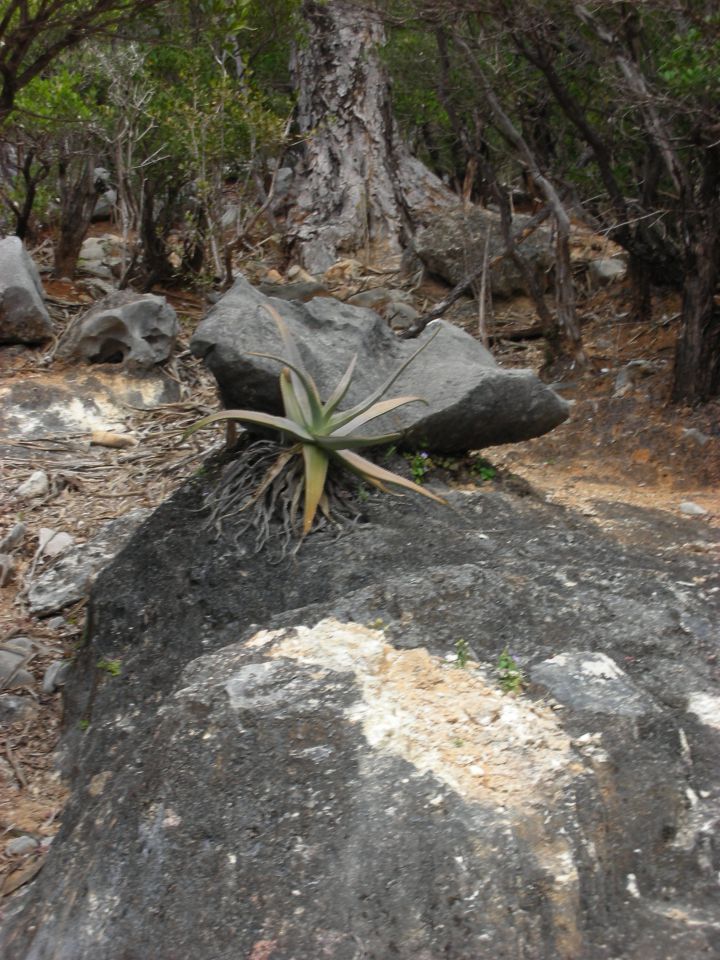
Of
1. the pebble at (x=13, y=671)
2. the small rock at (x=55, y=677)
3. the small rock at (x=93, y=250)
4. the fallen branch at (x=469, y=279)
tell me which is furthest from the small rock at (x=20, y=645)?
the small rock at (x=93, y=250)

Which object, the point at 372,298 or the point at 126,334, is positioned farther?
the point at 372,298

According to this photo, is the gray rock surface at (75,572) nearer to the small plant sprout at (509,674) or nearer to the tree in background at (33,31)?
the tree in background at (33,31)

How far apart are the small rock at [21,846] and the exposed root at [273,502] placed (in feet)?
4.20

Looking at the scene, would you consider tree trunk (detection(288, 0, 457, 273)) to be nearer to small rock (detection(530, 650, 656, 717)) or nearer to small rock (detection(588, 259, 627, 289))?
small rock (detection(588, 259, 627, 289))

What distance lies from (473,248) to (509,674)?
627 cm

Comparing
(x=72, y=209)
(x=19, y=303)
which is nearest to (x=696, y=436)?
(x=19, y=303)

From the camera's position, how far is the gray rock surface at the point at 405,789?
251 cm

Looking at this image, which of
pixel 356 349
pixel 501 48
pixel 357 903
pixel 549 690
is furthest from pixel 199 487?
pixel 501 48

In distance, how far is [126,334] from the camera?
24.2ft

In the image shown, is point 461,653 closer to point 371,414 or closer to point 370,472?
point 370,472

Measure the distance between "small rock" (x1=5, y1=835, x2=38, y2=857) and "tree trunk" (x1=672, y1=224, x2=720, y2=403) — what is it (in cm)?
437

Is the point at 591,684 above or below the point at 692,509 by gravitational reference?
above

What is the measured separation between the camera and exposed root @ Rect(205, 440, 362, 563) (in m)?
4.05

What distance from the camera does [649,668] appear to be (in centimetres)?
321
